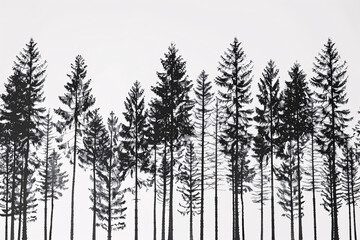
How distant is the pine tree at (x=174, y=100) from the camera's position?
108 ft

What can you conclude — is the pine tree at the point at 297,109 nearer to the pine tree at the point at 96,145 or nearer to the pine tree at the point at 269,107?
the pine tree at the point at 269,107

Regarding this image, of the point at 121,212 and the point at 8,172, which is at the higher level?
the point at 8,172

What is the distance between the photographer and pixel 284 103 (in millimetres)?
34844

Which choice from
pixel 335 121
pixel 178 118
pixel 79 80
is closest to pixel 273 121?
pixel 335 121

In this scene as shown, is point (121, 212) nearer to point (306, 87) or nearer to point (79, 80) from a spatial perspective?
point (79, 80)

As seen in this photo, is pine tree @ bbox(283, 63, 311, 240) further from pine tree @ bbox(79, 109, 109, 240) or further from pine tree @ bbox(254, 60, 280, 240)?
pine tree @ bbox(79, 109, 109, 240)

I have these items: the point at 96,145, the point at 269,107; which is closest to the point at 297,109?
the point at 269,107

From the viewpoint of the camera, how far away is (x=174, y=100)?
33.3 metres

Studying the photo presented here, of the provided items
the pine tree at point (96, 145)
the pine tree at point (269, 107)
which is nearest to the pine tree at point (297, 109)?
the pine tree at point (269, 107)

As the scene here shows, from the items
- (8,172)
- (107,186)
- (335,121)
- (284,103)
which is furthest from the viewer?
(107,186)

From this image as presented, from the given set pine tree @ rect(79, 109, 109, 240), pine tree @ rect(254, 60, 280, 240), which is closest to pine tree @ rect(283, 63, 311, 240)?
pine tree @ rect(254, 60, 280, 240)

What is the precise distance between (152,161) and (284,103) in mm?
11537

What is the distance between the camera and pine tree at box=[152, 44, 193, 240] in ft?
108

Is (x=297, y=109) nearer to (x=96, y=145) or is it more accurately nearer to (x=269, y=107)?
(x=269, y=107)
